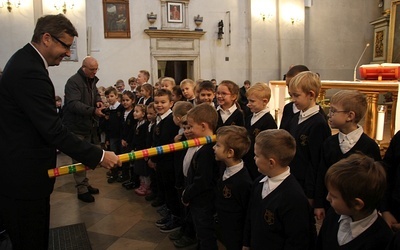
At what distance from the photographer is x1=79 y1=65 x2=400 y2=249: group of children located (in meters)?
1.55

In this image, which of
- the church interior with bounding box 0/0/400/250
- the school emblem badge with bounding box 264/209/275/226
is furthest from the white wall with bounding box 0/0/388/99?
the school emblem badge with bounding box 264/209/275/226

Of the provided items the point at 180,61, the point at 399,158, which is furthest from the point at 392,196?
the point at 180,61

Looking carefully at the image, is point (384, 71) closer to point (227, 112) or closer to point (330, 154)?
point (227, 112)

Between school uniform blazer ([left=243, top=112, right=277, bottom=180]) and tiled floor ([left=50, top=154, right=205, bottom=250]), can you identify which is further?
tiled floor ([left=50, top=154, right=205, bottom=250])

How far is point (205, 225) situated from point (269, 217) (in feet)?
3.12

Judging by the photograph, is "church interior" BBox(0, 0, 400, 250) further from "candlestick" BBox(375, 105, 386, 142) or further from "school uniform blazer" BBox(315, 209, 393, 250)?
"school uniform blazer" BBox(315, 209, 393, 250)

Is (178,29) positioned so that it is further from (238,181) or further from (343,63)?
(238,181)

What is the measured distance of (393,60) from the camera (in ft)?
38.7

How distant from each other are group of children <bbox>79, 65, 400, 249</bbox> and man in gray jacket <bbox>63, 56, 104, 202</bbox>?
3.68 feet

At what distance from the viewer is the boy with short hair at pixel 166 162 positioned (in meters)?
3.66


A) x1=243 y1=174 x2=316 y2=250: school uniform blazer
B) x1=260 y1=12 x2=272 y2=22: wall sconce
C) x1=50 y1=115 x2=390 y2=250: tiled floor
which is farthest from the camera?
x1=260 y1=12 x2=272 y2=22: wall sconce

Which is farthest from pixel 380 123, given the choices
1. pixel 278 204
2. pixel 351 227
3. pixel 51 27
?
pixel 51 27

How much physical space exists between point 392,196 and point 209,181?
1259 mm

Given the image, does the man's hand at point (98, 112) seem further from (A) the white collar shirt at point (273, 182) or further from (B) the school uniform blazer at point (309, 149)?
(A) the white collar shirt at point (273, 182)
